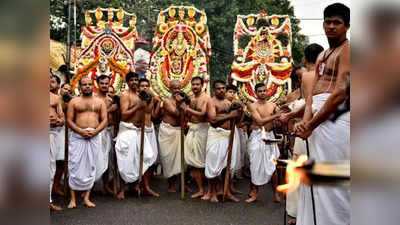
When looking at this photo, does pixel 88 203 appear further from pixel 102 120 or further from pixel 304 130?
pixel 304 130

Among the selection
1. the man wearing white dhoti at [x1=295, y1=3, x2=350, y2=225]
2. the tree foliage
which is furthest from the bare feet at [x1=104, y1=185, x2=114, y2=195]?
the tree foliage

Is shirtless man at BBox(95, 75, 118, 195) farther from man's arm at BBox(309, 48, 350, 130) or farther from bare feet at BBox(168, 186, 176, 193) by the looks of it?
man's arm at BBox(309, 48, 350, 130)

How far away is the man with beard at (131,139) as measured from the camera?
221 inches

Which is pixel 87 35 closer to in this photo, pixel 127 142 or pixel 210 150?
pixel 127 142

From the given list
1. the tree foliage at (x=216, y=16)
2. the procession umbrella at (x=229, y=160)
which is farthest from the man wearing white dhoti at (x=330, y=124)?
the tree foliage at (x=216, y=16)

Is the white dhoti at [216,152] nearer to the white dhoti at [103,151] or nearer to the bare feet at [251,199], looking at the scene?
the bare feet at [251,199]

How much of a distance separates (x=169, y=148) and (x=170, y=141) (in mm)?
108

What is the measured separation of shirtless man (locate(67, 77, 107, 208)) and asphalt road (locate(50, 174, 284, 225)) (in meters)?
0.39

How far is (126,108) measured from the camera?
18.7ft

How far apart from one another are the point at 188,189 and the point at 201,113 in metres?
1.28

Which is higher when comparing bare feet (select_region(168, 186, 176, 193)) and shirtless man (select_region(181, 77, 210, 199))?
shirtless man (select_region(181, 77, 210, 199))

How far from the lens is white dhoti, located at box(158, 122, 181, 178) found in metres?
6.04

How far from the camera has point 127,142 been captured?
5.69 meters
